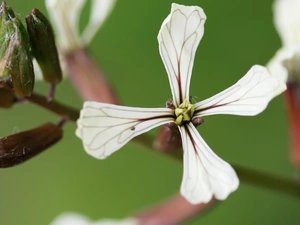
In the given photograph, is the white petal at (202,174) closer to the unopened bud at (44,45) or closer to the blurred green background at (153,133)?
the unopened bud at (44,45)

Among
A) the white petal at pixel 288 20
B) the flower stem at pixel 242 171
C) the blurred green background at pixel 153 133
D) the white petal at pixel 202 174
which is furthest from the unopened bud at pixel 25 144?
the blurred green background at pixel 153 133

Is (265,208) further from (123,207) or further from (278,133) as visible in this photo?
(123,207)

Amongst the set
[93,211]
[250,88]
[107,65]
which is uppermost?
[250,88]

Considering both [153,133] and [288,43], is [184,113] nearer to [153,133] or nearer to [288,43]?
[288,43]

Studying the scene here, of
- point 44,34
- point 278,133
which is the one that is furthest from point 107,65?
point 44,34

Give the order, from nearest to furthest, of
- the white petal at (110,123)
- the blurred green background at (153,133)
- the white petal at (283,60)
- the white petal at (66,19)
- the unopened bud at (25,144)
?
the white petal at (110,123)
the unopened bud at (25,144)
the white petal at (283,60)
the white petal at (66,19)
the blurred green background at (153,133)

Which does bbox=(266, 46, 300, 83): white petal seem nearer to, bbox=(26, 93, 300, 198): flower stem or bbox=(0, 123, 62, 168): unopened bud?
bbox=(26, 93, 300, 198): flower stem
